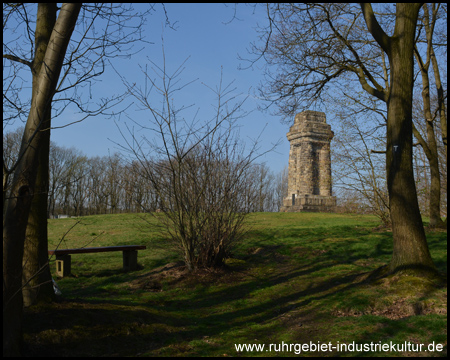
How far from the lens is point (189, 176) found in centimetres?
900

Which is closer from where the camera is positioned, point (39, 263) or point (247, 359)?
point (247, 359)

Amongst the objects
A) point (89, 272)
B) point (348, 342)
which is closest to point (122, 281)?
point (89, 272)

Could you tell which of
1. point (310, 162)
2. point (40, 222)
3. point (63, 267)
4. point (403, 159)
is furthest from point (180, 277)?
point (310, 162)

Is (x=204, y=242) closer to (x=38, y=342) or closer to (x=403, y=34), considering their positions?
(x=38, y=342)

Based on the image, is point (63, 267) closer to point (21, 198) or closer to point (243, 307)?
point (243, 307)

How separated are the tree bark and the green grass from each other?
0.53 meters

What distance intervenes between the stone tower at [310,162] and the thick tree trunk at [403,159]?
70.4 feet

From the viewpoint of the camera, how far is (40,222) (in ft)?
18.0

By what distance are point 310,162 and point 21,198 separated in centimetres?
2653

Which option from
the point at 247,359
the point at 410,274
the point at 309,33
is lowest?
the point at 247,359

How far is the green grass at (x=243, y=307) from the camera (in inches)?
186

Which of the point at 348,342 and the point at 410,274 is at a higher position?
the point at 410,274

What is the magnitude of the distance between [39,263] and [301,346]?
3382 mm

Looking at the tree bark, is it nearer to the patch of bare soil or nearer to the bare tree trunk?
the patch of bare soil
